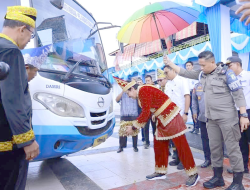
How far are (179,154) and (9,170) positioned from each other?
218 cm

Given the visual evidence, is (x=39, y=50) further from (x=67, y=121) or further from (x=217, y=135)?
(x=217, y=135)

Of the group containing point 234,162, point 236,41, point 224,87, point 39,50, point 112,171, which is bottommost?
point 112,171

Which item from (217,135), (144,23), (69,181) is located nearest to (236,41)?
(144,23)

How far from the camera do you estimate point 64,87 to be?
267 cm

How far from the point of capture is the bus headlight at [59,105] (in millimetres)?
2557

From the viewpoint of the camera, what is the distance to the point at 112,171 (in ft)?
12.1

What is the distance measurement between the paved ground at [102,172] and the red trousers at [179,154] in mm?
215

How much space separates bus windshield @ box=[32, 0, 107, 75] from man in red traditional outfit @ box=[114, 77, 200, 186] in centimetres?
75

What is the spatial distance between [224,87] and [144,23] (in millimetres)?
1642

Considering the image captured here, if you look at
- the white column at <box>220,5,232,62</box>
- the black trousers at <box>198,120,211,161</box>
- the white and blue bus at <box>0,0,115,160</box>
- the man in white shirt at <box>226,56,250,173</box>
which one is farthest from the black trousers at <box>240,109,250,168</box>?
the white column at <box>220,5,232,62</box>

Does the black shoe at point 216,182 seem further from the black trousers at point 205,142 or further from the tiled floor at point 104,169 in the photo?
the black trousers at point 205,142

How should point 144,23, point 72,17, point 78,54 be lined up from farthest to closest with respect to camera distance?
1. point 144,23
2. point 72,17
3. point 78,54

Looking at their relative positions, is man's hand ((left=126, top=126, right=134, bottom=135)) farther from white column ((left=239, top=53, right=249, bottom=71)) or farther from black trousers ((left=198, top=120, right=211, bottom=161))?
white column ((left=239, top=53, right=249, bottom=71))

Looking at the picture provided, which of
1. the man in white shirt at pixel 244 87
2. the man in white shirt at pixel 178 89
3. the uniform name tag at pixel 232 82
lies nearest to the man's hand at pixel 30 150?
the uniform name tag at pixel 232 82
